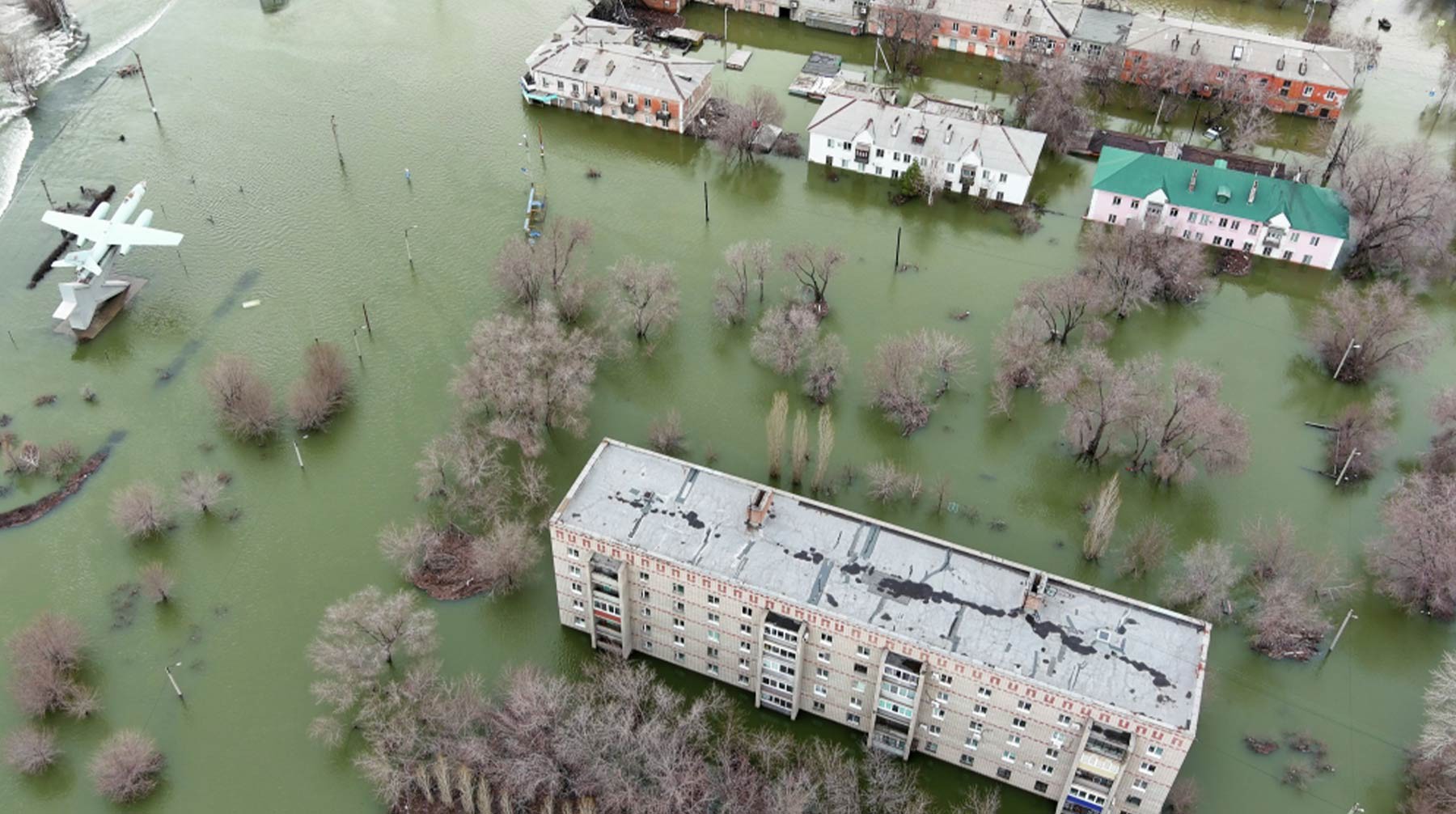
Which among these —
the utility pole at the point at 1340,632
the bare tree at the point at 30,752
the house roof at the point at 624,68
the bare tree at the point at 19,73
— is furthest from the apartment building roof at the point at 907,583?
the bare tree at the point at 19,73

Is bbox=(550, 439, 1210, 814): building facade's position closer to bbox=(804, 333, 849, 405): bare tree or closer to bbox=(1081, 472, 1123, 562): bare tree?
bbox=(1081, 472, 1123, 562): bare tree

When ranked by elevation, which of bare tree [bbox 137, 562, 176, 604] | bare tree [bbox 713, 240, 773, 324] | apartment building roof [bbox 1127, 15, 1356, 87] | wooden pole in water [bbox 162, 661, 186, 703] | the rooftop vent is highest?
apartment building roof [bbox 1127, 15, 1356, 87]

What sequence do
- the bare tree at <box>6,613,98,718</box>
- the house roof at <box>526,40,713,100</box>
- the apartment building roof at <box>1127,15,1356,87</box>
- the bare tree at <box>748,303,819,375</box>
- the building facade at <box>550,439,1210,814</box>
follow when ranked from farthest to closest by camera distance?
the apartment building roof at <box>1127,15,1356,87</box> < the house roof at <box>526,40,713,100</box> < the bare tree at <box>748,303,819,375</box> < the bare tree at <box>6,613,98,718</box> < the building facade at <box>550,439,1210,814</box>

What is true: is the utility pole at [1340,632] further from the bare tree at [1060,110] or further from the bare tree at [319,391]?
the bare tree at [319,391]

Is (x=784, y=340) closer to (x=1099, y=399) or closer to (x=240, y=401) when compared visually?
(x=1099, y=399)

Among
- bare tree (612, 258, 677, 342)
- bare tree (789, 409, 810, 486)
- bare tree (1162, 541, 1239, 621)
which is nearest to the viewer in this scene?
bare tree (1162, 541, 1239, 621)

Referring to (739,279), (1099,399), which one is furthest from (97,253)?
(1099,399)

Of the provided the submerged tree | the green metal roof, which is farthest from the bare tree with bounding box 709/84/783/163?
the submerged tree
